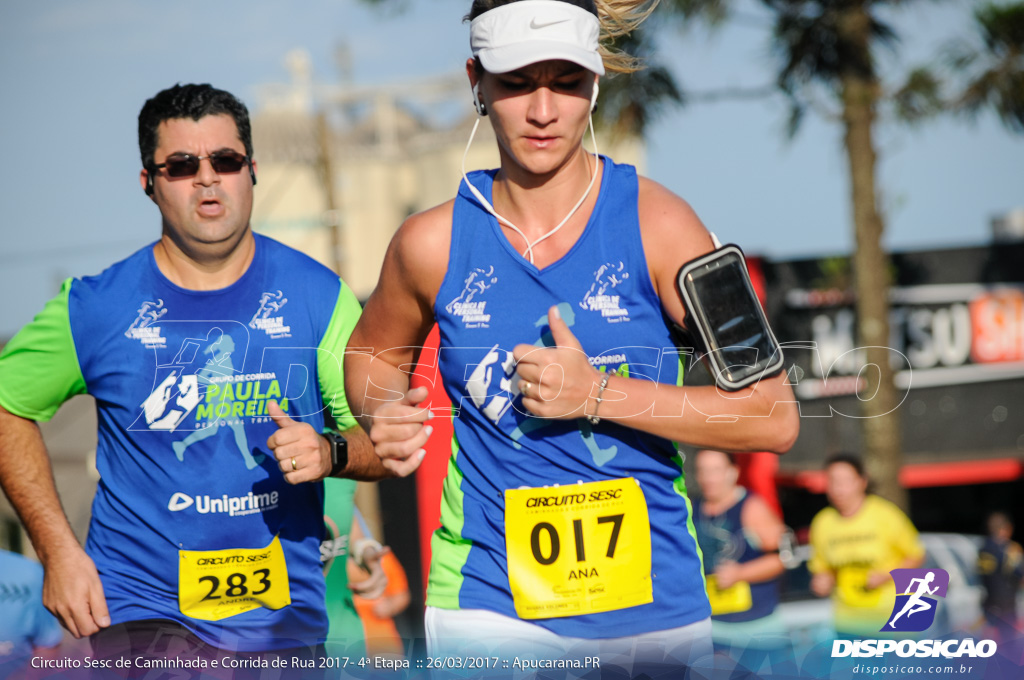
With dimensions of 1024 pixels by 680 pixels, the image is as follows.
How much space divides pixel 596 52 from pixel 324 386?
1.49 m

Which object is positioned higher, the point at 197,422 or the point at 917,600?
the point at 197,422

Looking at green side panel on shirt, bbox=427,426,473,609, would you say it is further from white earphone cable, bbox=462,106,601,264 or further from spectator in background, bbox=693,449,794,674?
spectator in background, bbox=693,449,794,674

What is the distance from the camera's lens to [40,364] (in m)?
3.26

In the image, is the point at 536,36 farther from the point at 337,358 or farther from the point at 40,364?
the point at 40,364

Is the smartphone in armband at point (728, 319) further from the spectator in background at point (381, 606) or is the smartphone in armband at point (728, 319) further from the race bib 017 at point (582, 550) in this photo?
the spectator in background at point (381, 606)

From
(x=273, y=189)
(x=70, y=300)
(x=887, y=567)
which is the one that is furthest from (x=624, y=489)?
(x=273, y=189)

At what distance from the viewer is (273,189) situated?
25.6 meters

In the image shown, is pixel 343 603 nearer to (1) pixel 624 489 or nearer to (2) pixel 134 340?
(2) pixel 134 340

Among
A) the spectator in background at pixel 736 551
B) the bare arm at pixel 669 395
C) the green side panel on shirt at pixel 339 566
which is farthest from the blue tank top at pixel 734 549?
the bare arm at pixel 669 395

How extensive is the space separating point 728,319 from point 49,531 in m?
2.28

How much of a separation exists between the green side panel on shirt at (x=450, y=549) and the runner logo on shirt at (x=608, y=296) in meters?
0.57

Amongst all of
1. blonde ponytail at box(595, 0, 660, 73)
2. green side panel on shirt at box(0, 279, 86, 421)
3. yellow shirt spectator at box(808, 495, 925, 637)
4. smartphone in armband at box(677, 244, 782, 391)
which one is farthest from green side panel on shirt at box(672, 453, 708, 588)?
yellow shirt spectator at box(808, 495, 925, 637)

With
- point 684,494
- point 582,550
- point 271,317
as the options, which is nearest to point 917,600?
point 684,494

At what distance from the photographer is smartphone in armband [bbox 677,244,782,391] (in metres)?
2.37
